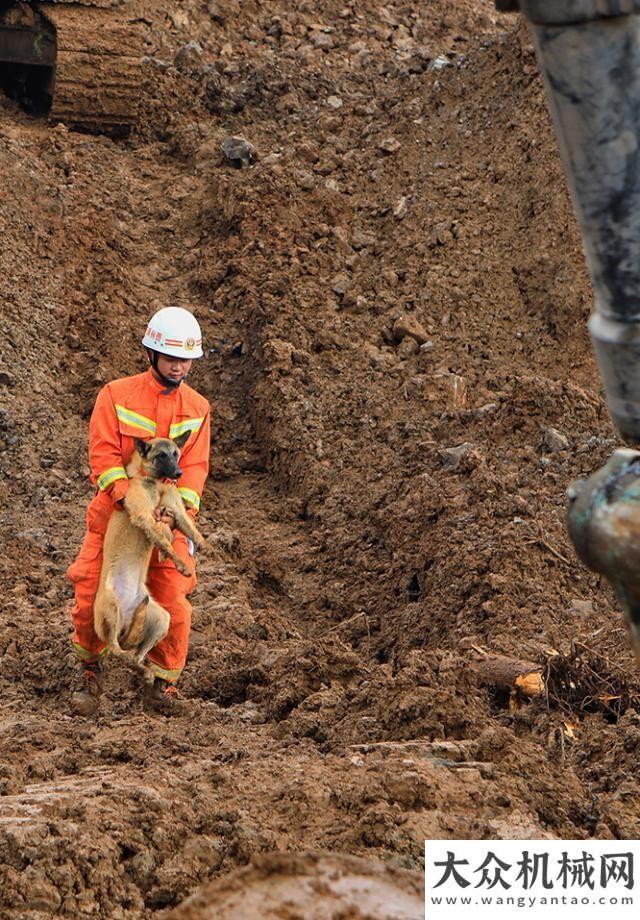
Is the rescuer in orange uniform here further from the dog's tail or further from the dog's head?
the dog's tail

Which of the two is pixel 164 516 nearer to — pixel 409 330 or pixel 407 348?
pixel 407 348

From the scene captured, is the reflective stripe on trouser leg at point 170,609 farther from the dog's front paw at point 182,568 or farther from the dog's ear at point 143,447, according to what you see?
the dog's ear at point 143,447

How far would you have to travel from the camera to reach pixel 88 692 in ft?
24.9

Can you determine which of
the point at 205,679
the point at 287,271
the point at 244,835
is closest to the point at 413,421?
the point at 287,271

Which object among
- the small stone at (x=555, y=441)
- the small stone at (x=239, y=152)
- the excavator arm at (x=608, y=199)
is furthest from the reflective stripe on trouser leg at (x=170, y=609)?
the small stone at (x=239, y=152)

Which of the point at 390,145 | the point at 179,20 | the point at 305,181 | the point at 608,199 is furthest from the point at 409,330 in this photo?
the point at 608,199

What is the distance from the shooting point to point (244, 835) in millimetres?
4938

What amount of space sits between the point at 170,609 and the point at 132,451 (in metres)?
0.94

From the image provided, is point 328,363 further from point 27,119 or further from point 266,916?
point 266,916

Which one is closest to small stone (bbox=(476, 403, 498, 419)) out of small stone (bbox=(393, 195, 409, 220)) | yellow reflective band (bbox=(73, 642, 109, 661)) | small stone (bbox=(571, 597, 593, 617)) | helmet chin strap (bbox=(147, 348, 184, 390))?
small stone (bbox=(571, 597, 593, 617))

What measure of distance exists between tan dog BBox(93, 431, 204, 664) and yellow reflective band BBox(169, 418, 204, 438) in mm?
71

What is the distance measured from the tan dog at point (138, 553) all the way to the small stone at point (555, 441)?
12.5ft

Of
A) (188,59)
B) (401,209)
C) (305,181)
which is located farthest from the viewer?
(188,59)

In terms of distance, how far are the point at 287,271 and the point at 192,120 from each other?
364 cm
